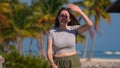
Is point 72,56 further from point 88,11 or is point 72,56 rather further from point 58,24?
point 88,11

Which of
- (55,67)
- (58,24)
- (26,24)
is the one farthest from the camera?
(26,24)

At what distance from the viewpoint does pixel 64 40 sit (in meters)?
5.33

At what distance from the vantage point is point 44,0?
48062 millimetres

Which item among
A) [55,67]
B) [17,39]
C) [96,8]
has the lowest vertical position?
[17,39]

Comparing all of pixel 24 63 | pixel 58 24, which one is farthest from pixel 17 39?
pixel 58 24

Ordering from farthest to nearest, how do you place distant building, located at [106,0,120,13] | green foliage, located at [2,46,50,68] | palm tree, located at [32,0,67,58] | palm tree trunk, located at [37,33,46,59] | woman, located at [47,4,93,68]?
palm tree trunk, located at [37,33,46,59]
palm tree, located at [32,0,67,58]
green foliage, located at [2,46,50,68]
distant building, located at [106,0,120,13]
woman, located at [47,4,93,68]

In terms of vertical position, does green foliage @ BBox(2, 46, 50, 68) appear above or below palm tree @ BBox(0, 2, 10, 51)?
above

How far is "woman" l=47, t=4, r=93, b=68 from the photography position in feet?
17.4

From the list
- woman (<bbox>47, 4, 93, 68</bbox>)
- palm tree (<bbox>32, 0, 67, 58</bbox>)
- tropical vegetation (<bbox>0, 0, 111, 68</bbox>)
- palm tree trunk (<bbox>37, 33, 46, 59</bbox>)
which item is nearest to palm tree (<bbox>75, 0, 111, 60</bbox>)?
tropical vegetation (<bbox>0, 0, 111, 68</bbox>)

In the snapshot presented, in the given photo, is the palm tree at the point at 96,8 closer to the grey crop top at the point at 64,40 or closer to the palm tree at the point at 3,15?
the palm tree at the point at 3,15

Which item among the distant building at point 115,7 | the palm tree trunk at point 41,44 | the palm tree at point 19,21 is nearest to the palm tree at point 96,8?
the palm tree at point 19,21

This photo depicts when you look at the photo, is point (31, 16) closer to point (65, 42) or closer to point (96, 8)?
point (96, 8)

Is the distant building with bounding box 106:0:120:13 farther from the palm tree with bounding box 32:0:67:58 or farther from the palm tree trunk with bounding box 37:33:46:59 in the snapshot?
the palm tree trunk with bounding box 37:33:46:59

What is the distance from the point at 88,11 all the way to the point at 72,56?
151 ft
